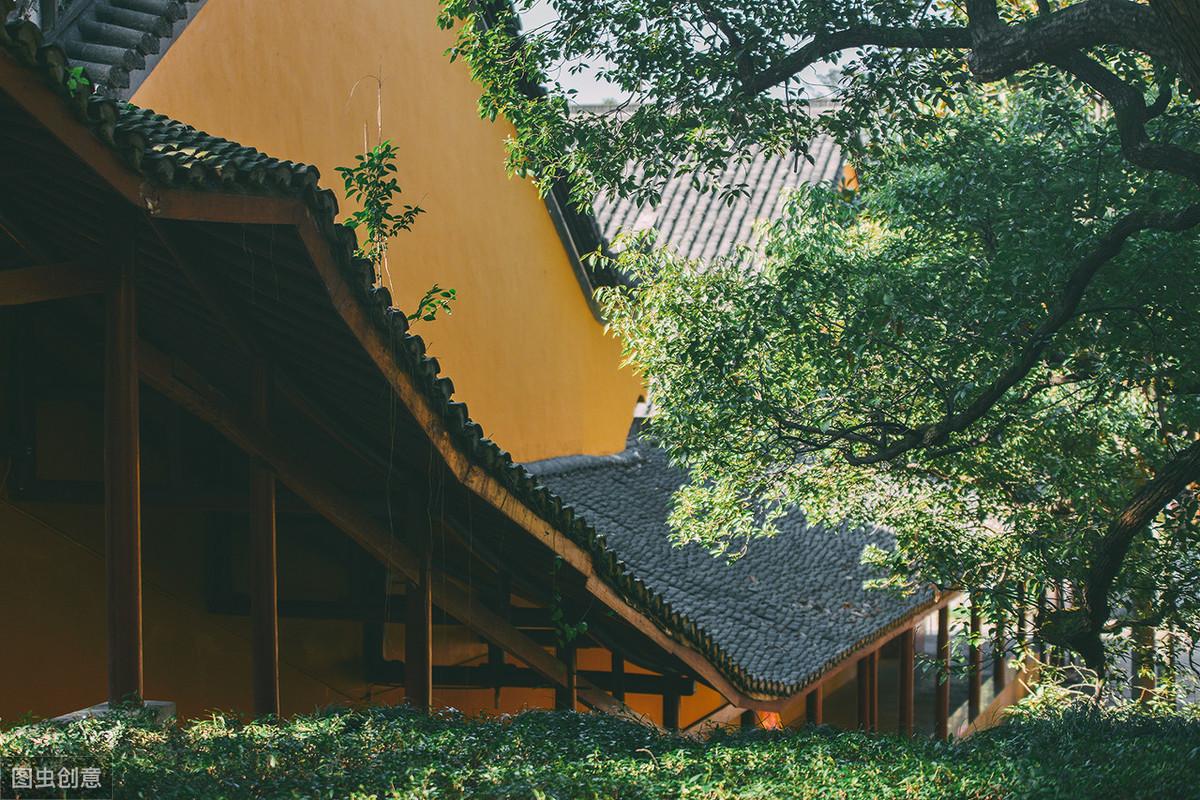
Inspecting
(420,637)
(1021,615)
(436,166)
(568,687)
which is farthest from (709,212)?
(420,637)

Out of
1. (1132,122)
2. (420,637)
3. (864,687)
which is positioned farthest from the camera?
(864,687)

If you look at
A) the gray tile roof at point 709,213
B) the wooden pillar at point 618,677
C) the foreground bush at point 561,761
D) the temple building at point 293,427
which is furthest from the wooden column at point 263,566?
the gray tile roof at point 709,213

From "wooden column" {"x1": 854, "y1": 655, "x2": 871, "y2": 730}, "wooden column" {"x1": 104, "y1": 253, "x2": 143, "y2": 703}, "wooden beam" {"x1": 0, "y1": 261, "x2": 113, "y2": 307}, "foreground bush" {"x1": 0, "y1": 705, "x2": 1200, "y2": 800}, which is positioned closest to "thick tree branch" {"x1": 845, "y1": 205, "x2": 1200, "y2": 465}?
"foreground bush" {"x1": 0, "y1": 705, "x2": 1200, "y2": 800}

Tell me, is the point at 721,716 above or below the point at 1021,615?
below

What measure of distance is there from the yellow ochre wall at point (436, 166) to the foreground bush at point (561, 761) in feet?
14.0

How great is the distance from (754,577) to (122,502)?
27.8ft

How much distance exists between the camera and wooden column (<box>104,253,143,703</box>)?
4699 mm

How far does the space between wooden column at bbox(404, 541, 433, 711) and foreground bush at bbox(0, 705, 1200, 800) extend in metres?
1.10

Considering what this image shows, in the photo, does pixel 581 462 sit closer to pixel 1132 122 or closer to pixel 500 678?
pixel 500 678

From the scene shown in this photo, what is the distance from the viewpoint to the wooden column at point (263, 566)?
5.61 meters

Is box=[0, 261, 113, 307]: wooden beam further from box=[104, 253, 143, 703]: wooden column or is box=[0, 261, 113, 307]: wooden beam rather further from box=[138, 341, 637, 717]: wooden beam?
box=[138, 341, 637, 717]: wooden beam

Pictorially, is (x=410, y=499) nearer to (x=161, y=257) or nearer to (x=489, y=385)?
(x=161, y=257)

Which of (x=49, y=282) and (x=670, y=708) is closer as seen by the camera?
(x=49, y=282)

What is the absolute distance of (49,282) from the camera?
4453mm
